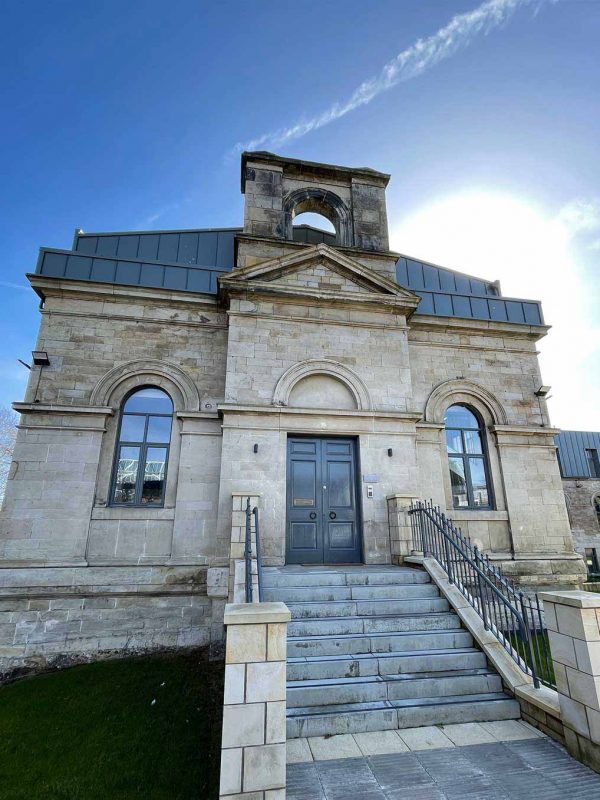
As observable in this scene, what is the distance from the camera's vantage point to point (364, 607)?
19.3 ft

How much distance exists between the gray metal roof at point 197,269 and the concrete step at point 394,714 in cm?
909

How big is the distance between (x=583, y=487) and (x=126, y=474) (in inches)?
1077

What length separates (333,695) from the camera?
459 cm

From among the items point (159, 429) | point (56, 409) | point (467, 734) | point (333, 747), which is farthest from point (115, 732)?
point (56, 409)

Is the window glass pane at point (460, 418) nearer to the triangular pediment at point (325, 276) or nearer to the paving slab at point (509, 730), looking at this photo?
the triangular pediment at point (325, 276)

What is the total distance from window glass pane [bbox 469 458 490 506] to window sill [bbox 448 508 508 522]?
0.85 feet

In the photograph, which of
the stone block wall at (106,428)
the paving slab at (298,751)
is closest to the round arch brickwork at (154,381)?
the stone block wall at (106,428)

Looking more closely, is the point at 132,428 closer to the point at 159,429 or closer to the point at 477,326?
the point at 159,429

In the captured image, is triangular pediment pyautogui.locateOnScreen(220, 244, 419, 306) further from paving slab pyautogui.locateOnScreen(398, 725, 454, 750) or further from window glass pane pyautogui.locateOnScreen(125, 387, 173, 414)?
paving slab pyautogui.locateOnScreen(398, 725, 454, 750)

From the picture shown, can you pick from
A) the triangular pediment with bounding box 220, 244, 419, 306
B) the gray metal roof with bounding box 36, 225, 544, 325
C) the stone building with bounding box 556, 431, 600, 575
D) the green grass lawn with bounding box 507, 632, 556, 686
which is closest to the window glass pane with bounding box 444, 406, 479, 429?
the gray metal roof with bounding box 36, 225, 544, 325

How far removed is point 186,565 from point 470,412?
26.9 ft

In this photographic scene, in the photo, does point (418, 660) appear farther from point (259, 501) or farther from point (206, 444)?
point (206, 444)

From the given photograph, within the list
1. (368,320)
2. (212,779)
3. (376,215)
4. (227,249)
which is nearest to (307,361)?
(368,320)

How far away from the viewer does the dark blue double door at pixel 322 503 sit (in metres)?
8.50
